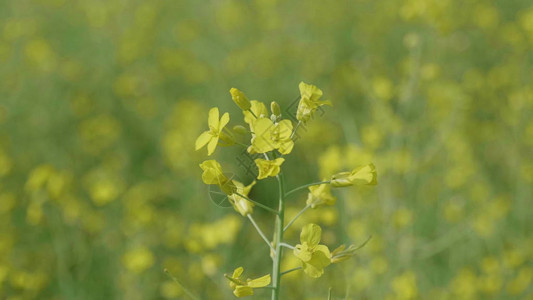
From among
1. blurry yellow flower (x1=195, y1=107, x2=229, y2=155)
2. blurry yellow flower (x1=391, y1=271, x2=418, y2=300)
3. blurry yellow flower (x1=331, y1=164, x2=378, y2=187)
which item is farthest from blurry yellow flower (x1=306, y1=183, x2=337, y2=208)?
blurry yellow flower (x1=391, y1=271, x2=418, y2=300)

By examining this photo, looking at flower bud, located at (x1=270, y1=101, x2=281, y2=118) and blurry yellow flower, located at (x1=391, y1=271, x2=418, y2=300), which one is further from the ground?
flower bud, located at (x1=270, y1=101, x2=281, y2=118)

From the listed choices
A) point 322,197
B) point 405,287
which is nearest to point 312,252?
point 322,197

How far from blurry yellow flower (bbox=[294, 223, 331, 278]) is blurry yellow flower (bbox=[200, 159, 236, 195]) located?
0.67 ft

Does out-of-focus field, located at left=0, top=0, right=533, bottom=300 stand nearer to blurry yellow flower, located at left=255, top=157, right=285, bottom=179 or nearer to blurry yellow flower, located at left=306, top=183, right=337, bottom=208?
blurry yellow flower, located at left=306, top=183, right=337, bottom=208

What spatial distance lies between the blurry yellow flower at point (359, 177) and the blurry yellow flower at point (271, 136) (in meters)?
0.18

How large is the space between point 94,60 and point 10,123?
5.16 feet

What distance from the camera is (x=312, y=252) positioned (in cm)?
126

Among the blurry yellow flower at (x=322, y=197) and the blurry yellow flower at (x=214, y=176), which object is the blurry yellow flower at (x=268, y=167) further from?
the blurry yellow flower at (x=322, y=197)

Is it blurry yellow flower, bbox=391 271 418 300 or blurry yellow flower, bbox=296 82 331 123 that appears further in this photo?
blurry yellow flower, bbox=391 271 418 300

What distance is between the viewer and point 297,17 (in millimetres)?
6492

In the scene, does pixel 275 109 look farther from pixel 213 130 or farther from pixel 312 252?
pixel 312 252

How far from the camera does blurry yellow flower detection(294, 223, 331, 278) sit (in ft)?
4.08

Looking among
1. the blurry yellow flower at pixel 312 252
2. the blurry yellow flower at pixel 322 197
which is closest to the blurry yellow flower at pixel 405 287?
the blurry yellow flower at pixel 322 197

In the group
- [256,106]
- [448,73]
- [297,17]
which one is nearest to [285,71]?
[297,17]
